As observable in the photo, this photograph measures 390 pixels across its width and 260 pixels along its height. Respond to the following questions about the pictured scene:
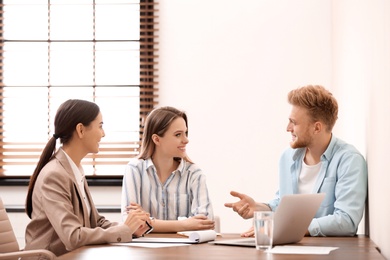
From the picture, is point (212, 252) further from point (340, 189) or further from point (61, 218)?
point (340, 189)

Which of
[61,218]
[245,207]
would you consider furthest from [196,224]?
[61,218]

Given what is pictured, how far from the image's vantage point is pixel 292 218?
2467 mm

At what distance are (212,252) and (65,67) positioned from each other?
339cm

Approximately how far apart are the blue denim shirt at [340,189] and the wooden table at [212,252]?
182mm

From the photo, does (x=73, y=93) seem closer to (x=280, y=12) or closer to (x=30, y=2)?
(x=30, y=2)

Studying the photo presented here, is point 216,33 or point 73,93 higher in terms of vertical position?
point 216,33

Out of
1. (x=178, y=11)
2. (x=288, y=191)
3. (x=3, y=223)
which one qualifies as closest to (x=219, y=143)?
(x=178, y=11)

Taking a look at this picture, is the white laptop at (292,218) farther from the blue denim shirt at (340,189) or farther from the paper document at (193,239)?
the blue denim shirt at (340,189)

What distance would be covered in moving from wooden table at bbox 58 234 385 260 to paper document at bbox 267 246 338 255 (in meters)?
0.03

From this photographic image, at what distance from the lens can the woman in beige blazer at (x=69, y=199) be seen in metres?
2.72

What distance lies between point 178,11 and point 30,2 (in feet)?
3.63

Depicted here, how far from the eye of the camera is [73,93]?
5465mm

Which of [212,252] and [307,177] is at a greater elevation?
[307,177]

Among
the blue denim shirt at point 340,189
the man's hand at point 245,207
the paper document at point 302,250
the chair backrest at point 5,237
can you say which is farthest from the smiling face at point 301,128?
the chair backrest at point 5,237
